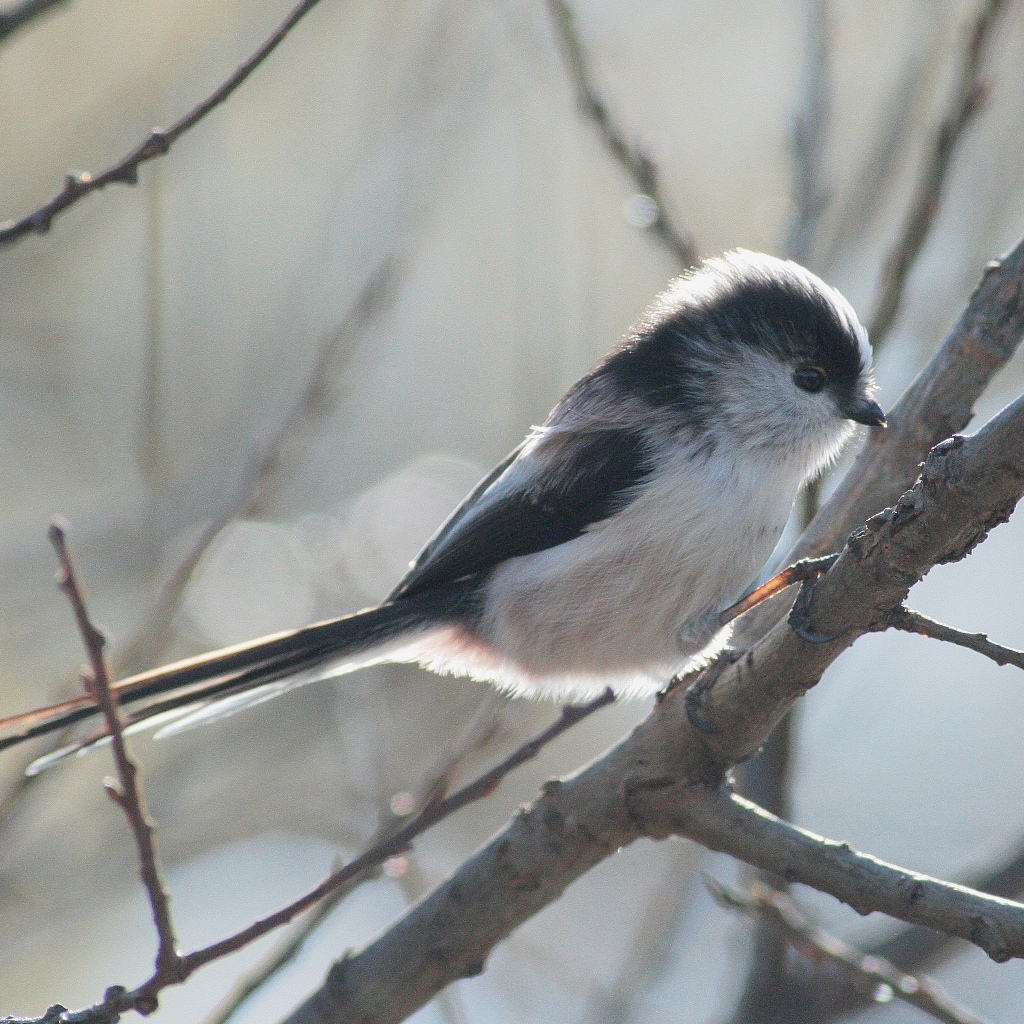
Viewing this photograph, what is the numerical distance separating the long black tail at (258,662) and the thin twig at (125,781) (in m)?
0.37

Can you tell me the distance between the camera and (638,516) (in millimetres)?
2414

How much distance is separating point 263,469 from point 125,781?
42.4 inches

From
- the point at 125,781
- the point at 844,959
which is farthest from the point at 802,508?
the point at 125,781

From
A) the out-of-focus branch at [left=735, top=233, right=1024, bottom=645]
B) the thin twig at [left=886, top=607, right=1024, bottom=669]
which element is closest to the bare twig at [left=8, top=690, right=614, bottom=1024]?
the thin twig at [left=886, top=607, right=1024, bottom=669]

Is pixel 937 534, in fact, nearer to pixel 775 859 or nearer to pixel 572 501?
pixel 775 859

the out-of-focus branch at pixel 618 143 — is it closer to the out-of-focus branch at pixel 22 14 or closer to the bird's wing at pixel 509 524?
the bird's wing at pixel 509 524

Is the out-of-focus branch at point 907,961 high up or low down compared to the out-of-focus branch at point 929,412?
down

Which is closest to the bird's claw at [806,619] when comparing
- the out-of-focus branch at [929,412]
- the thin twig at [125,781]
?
the out-of-focus branch at [929,412]

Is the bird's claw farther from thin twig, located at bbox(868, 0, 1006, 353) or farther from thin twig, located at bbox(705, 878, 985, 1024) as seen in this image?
thin twig, located at bbox(868, 0, 1006, 353)

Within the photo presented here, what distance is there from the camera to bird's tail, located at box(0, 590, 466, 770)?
2.01 meters

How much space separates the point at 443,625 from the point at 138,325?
11.1 ft

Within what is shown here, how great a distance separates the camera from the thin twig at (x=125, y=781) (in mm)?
1354

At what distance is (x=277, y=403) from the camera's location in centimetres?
456

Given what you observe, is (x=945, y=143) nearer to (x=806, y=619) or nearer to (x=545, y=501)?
(x=545, y=501)
